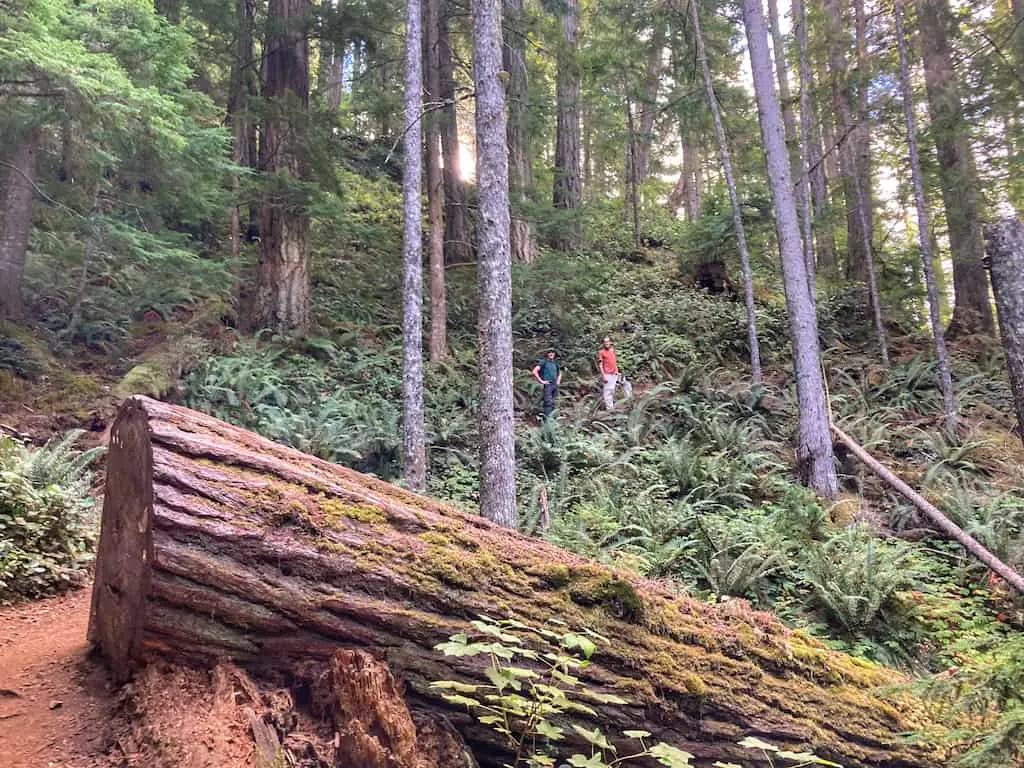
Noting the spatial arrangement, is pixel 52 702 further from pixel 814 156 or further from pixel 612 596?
pixel 814 156

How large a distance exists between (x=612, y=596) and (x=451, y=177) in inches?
564

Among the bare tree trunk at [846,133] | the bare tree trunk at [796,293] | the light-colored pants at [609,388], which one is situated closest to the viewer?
the bare tree trunk at [796,293]

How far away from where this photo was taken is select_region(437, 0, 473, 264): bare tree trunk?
14.0 m

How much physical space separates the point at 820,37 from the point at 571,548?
46.2 ft

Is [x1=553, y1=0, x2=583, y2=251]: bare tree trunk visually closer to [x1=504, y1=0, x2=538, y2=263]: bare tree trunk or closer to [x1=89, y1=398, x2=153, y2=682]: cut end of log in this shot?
[x1=504, y1=0, x2=538, y2=263]: bare tree trunk

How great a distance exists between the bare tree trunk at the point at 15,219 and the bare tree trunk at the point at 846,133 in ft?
49.3

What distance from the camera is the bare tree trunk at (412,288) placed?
852cm

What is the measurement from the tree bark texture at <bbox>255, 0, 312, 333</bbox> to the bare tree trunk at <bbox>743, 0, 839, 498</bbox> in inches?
334

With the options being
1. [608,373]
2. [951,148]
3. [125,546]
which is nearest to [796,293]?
[608,373]

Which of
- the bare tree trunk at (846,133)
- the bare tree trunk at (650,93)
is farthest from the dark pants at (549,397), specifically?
the bare tree trunk at (650,93)

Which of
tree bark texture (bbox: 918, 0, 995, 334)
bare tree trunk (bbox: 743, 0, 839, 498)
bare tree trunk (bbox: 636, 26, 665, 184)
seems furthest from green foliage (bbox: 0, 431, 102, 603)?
tree bark texture (bbox: 918, 0, 995, 334)

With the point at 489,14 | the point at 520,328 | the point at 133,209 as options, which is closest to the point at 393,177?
the point at 520,328

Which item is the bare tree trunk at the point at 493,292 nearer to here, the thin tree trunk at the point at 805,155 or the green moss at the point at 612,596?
the green moss at the point at 612,596

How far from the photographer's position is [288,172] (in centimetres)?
Answer: 1178
